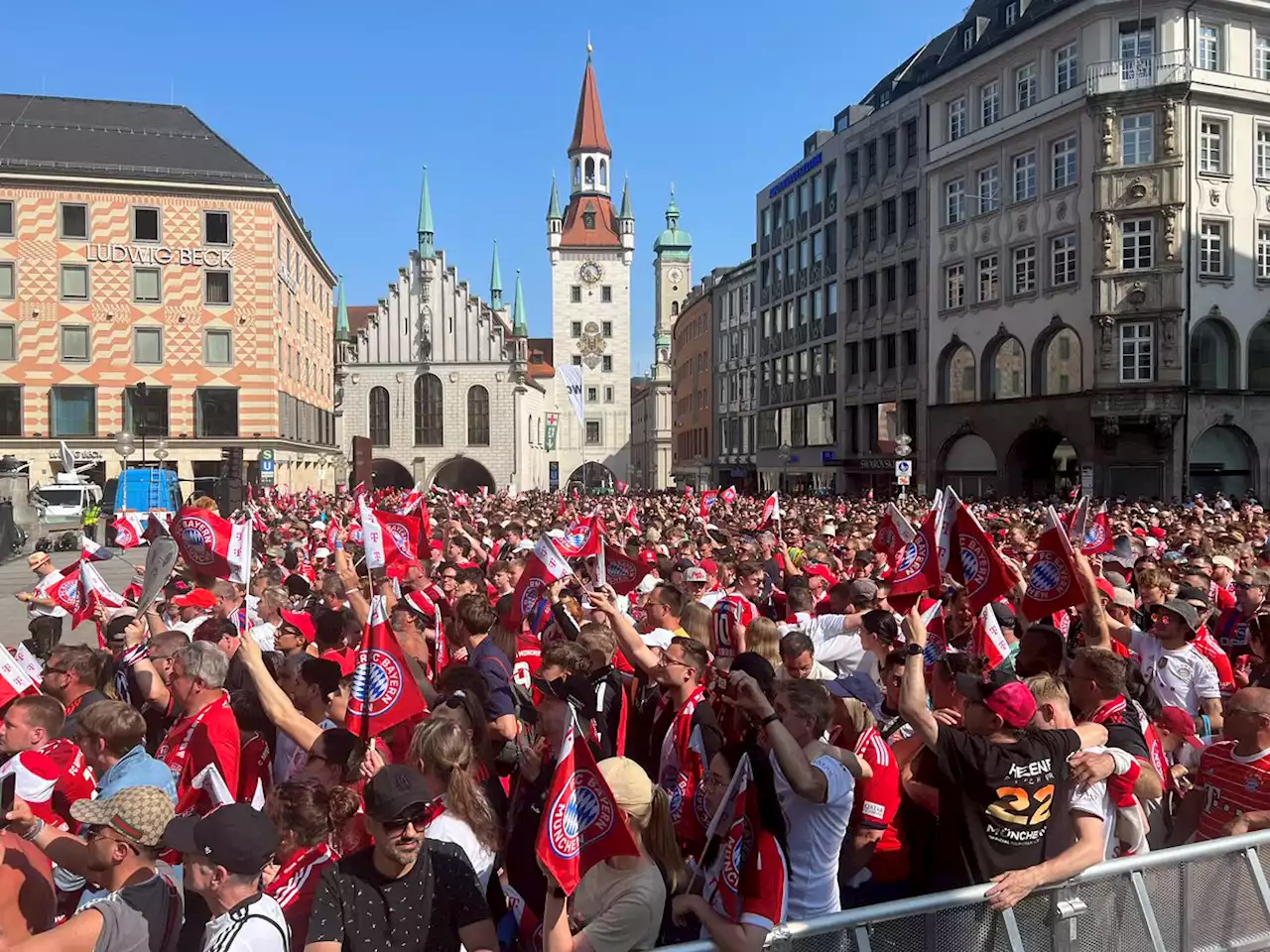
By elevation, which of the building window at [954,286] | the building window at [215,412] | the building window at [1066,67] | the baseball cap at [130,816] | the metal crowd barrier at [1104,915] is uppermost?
the building window at [1066,67]

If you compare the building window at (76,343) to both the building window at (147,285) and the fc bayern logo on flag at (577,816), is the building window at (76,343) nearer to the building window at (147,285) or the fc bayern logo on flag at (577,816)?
the building window at (147,285)

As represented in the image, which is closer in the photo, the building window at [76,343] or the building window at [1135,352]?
the building window at [1135,352]

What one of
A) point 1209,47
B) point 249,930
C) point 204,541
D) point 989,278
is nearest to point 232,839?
point 249,930

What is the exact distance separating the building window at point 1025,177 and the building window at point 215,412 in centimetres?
3335

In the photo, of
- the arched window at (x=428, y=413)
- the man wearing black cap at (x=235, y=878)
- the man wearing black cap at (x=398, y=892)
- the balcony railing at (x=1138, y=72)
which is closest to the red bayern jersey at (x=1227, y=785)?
the man wearing black cap at (x=398, y=892)

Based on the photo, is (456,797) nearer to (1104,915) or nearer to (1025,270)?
(1104,915)

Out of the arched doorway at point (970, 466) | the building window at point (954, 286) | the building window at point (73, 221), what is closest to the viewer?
the arched doorway at point (970, 466)

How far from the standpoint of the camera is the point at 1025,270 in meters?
40.0

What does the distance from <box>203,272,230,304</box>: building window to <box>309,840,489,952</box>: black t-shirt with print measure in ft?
159

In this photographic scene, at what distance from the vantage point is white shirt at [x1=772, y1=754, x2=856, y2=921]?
4.09 m

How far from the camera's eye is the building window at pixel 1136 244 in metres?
36.1

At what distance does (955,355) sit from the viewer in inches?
1716

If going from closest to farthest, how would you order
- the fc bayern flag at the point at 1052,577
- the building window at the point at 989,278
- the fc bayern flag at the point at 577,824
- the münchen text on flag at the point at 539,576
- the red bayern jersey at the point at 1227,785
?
1. the fc bayern flag at the point at 577,824
2. the red bayern jersey at the point at 1227,785
3. the fc bayern flag at the point at 1052,577
4. the münchen text on flag at the point at 539,576
5. the building window at the point at 989,278

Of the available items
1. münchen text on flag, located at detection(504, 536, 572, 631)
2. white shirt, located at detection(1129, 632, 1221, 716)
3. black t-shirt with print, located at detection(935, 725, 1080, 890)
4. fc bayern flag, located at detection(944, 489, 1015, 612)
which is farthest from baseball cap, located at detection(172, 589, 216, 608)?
white shirt, located at detection(1129, 632, 1221, 716)
